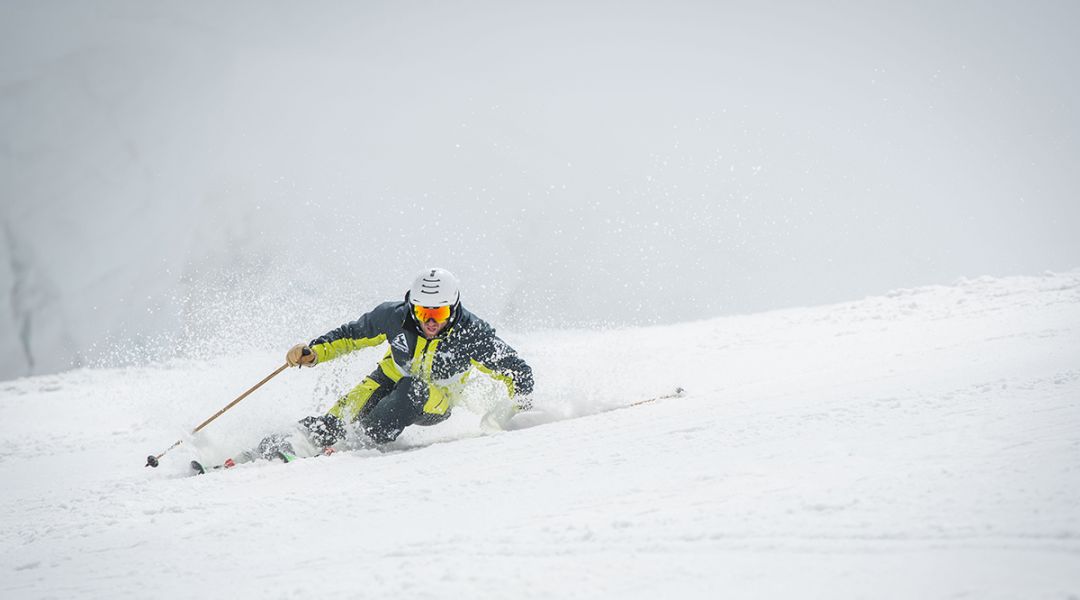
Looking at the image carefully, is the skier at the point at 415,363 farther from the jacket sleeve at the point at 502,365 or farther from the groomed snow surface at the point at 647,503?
the groomed snow surface at the point at 647,503

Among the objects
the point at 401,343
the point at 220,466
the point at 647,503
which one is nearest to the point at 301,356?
the point at 401,343

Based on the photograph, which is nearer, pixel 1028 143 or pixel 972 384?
pixel 972 384

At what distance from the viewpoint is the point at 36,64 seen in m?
33.6

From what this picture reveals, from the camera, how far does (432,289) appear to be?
4.42 m

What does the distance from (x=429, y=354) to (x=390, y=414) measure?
460 mm

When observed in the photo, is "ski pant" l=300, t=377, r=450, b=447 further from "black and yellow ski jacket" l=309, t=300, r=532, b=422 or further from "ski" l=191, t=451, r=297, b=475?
"ski" l=191, t=451, r=297, b=475

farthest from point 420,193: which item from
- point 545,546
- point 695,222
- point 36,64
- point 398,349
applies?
point 545,546

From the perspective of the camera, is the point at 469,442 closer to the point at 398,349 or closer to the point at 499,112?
the point at 398,349

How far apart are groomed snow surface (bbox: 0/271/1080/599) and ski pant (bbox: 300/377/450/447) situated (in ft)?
0.48

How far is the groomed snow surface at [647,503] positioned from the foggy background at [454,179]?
16.0 metres

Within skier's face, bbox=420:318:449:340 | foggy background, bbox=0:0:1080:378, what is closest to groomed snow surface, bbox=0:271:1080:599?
skier's face, bbox=420:318:449:340

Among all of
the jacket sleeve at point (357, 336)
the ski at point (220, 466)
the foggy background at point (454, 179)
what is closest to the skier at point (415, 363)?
the jacket sleeve at point (357, 336)

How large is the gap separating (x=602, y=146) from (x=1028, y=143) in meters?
27.8

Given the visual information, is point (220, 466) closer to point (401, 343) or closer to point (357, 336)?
point (357, 336)
